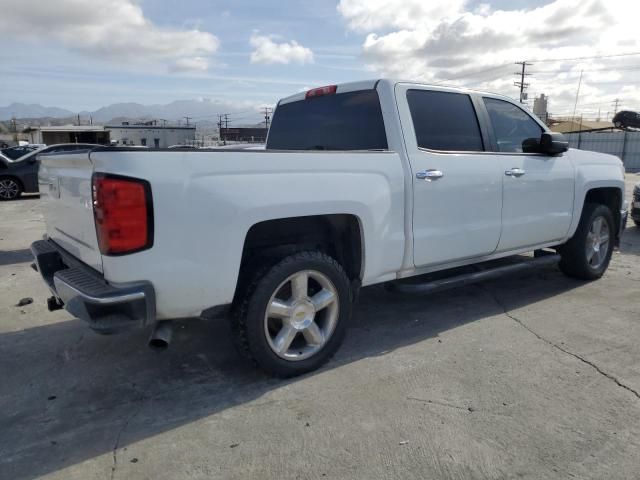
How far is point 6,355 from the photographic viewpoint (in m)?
3.83

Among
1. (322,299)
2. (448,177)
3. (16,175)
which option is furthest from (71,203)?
(16,175)

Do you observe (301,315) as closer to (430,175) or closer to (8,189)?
(430,175)

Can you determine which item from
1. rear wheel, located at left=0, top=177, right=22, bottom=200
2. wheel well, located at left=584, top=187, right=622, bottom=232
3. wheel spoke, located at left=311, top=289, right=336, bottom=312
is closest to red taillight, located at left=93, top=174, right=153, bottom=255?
wheel spoke, located at left=311, top=289, right=336, bottom=312

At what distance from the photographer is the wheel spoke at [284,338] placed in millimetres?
3283

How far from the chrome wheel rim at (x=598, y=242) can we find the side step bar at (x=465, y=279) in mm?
631

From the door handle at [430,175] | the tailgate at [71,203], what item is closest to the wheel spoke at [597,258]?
the door handle at [430,175]

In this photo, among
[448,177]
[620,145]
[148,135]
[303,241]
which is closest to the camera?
[303,241]

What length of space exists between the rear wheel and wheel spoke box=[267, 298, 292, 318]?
1393 cm

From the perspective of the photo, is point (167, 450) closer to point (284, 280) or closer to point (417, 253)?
point (284, 280)

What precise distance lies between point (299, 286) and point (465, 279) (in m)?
1.67

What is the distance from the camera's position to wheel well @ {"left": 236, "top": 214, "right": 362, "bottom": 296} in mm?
3260

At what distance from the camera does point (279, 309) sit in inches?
128

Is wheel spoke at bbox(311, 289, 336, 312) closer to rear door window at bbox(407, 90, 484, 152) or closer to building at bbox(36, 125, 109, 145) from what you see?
rear door window at bbox(407, 90, 484, 152)

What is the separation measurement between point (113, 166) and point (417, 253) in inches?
88.2
